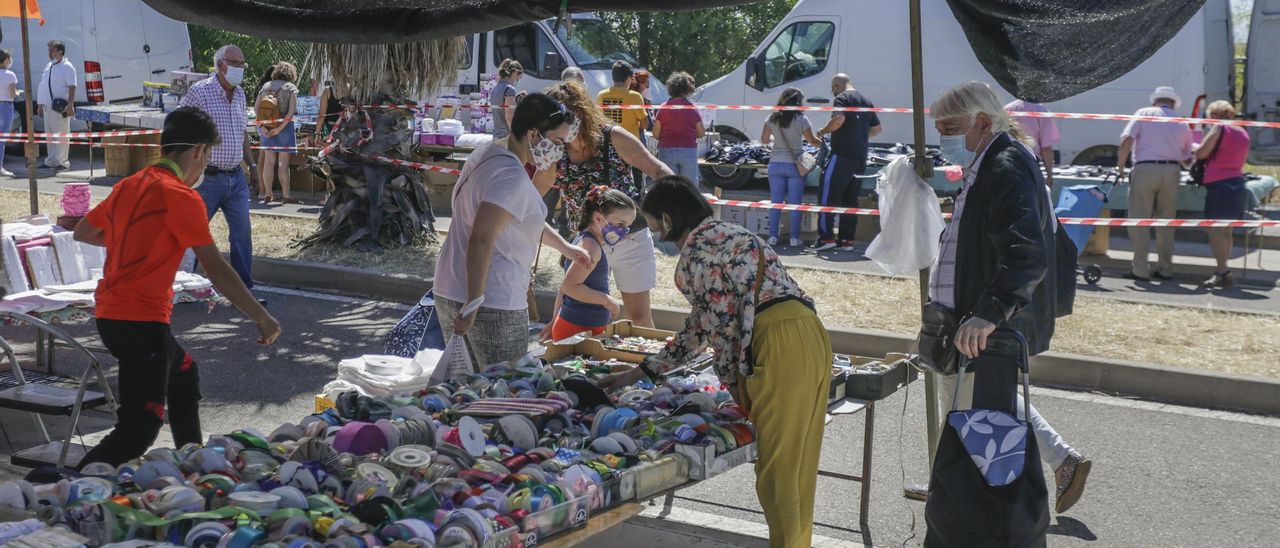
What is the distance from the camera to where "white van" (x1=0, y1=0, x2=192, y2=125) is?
20281 millimetres

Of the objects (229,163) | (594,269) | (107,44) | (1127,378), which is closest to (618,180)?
(594,269)

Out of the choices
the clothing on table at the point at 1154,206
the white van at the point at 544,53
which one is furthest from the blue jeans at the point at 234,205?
the white van at the point at 544,53

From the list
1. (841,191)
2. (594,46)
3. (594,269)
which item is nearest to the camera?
(594,269)

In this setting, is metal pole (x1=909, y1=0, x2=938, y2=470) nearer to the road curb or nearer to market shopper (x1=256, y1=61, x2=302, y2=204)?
the road curb

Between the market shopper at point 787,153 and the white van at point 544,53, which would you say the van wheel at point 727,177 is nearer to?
the white van at point 544,53

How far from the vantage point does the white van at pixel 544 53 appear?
18891mm

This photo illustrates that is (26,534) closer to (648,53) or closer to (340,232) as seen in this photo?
(340,232)

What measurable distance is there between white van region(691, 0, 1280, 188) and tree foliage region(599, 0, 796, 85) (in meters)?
9.48

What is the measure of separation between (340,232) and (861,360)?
7435 millimetres

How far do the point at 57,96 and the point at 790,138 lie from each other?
12.0 meters

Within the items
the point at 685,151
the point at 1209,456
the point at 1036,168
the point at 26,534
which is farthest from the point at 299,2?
the point at 685,151

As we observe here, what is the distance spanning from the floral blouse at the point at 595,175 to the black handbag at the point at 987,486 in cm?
318

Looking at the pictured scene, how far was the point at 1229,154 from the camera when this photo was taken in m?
10.8

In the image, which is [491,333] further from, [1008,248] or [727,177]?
[727,177]
